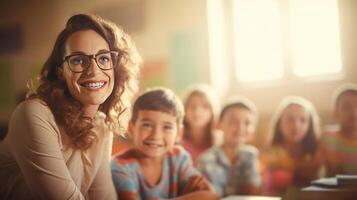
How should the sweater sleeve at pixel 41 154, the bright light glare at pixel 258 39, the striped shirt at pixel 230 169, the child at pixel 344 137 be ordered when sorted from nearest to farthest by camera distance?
the sweater sleeve at pixel 41 154 < the child at pixel 344 137 < the striped shirt at pixel 230 169 < the bright light glare at pixel 258 39

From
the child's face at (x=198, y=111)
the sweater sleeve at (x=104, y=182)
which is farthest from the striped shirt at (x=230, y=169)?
the sweater sleeve at (x=104, y=182)

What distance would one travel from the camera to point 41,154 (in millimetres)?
1231

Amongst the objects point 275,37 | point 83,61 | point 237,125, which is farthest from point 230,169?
point 83,61

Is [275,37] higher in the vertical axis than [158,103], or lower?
higher

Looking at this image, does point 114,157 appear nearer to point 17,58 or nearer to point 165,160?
point 165,160

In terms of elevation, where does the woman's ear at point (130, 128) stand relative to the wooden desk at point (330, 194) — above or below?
above

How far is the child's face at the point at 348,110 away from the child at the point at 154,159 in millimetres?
504

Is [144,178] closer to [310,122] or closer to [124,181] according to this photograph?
[124,181]

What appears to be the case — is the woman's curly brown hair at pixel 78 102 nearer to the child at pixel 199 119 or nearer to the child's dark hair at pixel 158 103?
the child's dark hair at pixel 158 103

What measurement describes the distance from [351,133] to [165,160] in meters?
0.60

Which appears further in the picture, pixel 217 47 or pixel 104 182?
pixel 217 47

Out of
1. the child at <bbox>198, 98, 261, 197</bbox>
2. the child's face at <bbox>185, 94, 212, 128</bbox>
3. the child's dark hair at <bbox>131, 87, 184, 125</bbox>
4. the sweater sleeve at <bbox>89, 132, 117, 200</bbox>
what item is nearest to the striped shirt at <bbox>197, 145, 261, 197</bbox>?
the child at <bbox>198, 98, 261, 197</bbox>

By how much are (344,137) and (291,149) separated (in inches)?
7.4

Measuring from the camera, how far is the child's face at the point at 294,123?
1.58 meters
